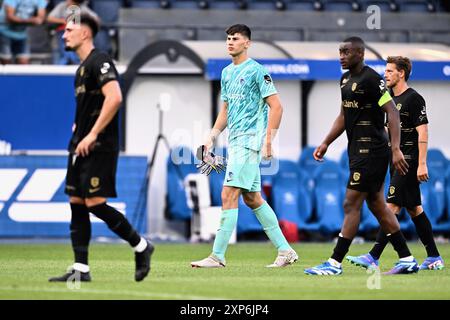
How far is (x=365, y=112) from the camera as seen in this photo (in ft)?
41.4

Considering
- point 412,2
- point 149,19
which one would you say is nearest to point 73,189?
point 149,19

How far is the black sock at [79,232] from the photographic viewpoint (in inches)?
442

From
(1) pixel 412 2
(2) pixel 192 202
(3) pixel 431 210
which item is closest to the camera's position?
(2) pixel 192 202

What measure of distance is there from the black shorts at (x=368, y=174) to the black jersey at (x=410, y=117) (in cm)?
140

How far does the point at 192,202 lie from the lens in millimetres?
21859

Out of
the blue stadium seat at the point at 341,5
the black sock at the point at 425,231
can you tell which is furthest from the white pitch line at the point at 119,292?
the blue stadium seat at the point at 341,5

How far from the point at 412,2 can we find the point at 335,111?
4898 millimetres

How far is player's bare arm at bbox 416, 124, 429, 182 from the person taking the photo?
13719 mm

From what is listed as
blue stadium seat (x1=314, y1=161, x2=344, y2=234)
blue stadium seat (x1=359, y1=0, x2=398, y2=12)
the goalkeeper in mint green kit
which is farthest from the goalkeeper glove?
blue stadium seat (x1=359, y1=0, x2=398, y2=12)

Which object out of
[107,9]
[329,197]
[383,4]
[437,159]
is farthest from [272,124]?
[383,4]

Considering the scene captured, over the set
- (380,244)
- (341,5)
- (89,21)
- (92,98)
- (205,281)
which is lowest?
(205,281)

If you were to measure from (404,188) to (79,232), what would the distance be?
425 centimetres

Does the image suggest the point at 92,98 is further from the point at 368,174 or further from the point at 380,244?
the point at 380,244

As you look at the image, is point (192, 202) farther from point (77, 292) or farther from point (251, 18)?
point (77, 292)
